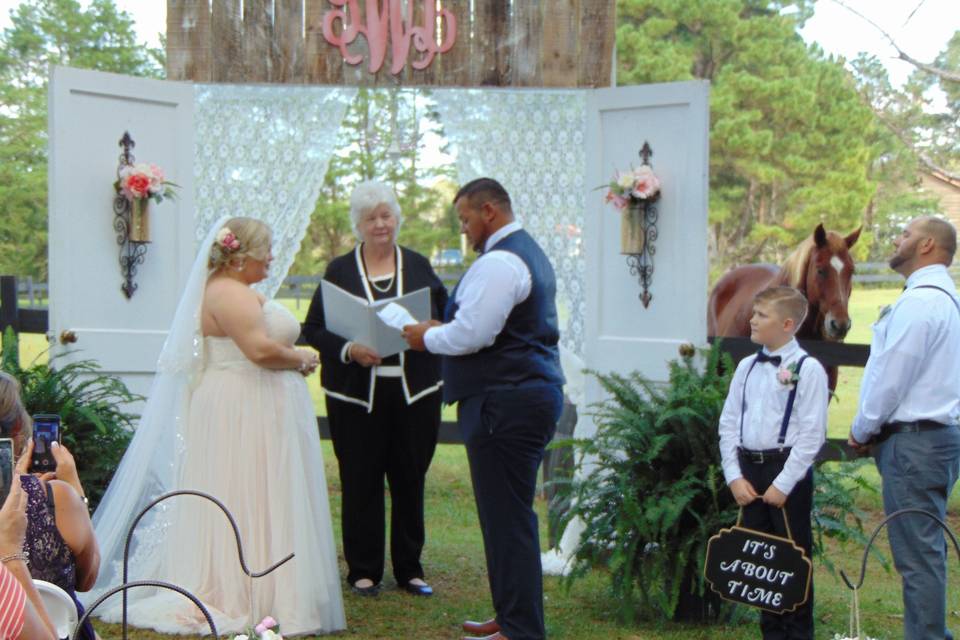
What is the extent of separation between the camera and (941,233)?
4.34 meters

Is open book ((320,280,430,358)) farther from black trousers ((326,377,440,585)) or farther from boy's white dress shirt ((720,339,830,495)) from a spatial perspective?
boy's white dress shirt ((720,339,830,495))

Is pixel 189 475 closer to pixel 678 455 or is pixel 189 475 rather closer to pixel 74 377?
pixel 74 377

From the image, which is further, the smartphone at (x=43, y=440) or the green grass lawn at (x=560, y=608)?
the green grass lawn at (x=560, y=608)

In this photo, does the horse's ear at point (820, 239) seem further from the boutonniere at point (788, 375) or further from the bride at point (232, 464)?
the bride at point (232, 464)

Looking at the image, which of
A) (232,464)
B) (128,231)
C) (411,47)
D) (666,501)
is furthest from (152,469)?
(411,47)

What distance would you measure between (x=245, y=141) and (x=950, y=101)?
2064cm

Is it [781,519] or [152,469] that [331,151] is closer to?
[152,469]

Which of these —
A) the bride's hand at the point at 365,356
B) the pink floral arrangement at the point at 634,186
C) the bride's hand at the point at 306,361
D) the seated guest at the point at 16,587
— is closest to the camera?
the seated guest at the point at 16,587

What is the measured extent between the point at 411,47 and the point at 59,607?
191 inches

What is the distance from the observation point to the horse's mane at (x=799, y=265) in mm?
7328

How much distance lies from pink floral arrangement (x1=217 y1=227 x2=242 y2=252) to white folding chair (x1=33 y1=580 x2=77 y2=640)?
2.38m

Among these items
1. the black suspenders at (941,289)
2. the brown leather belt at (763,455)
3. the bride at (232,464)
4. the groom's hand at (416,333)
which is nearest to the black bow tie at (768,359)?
the brown leather belt at (763,455)

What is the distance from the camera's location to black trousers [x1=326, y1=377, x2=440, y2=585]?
5.80m

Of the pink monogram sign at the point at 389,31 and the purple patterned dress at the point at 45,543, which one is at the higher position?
the pink monogram sign at the point at 389,31
